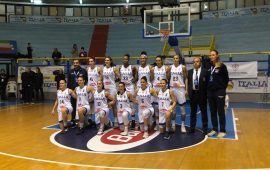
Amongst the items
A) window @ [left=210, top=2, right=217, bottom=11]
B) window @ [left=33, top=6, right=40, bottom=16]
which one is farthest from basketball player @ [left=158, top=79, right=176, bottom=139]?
window @ [left=33, top=6, right=40, bottom=16]

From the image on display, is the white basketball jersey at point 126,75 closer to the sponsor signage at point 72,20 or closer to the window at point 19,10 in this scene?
the sponsor signage at point 72,20

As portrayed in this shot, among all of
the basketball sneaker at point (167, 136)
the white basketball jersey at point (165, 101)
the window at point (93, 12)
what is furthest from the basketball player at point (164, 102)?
the window at point (93, 12)

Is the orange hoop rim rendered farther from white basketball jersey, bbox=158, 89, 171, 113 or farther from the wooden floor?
the wooden floor

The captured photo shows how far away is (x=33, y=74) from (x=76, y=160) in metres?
10.5

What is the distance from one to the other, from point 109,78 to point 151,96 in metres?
1.52

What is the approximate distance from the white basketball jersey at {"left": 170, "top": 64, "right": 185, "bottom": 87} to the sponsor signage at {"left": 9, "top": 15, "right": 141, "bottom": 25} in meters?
16.9

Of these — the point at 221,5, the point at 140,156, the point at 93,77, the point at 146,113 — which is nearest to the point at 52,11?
the point at 221,5

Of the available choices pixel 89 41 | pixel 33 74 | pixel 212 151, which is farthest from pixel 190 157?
pixel 89 41

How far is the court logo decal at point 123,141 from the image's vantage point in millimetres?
6270

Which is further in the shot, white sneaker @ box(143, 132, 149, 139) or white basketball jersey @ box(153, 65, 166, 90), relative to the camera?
white basketball jersey @ box(153, 65, 166, 90)

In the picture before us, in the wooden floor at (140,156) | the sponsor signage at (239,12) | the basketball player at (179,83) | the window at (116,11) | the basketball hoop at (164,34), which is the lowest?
the wooden floor at (140,156)

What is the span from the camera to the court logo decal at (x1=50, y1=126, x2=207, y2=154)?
6270mm

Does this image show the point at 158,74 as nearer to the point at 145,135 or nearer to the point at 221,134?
the point at 145,135

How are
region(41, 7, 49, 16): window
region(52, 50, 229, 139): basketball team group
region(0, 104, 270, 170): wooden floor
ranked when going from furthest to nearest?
region(41, 7, 49, 16): window < region(52, 50, 229, 139): basketball team group < region(0, 104, 270, 170): wooden floor
